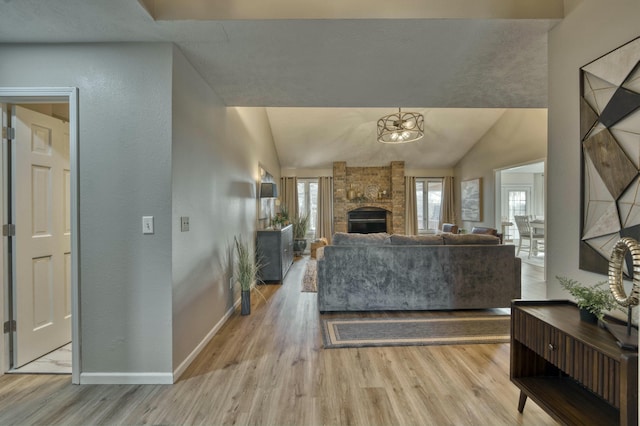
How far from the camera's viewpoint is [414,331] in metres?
2.76

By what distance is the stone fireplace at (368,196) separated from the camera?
805 centimetres

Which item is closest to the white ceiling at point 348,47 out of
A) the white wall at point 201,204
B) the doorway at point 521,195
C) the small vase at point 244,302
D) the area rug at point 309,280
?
the white wall at point 201,204

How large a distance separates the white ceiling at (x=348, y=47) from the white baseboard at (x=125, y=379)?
228cm

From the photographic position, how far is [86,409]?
1729 millimetres

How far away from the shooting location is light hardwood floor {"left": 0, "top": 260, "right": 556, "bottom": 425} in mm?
1651

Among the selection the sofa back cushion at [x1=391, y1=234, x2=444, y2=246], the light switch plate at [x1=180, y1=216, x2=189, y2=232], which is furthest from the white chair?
the light switch plate at [x1=180, y1=216, x2=189, y2=232]

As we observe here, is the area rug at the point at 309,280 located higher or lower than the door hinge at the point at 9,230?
lower

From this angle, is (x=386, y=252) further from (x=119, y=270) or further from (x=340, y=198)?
(x=340, y=198)

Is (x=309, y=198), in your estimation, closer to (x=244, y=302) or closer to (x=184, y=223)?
(x=244, y=302)

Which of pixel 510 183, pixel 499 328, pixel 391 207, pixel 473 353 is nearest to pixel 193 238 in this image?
pixel 473 353

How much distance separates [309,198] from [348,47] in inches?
254

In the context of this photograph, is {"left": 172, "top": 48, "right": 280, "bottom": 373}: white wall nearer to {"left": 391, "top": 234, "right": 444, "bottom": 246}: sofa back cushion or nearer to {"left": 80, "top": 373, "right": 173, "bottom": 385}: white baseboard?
{"left": 80, "top": 373, "right": 173, "bottom": 385}: white baseboard

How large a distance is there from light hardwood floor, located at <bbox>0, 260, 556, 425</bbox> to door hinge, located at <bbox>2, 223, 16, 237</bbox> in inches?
40.1

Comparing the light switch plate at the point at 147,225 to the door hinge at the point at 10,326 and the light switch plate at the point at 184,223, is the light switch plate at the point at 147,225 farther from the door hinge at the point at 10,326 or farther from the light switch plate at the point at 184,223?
the door hinge at the point at 10,326
